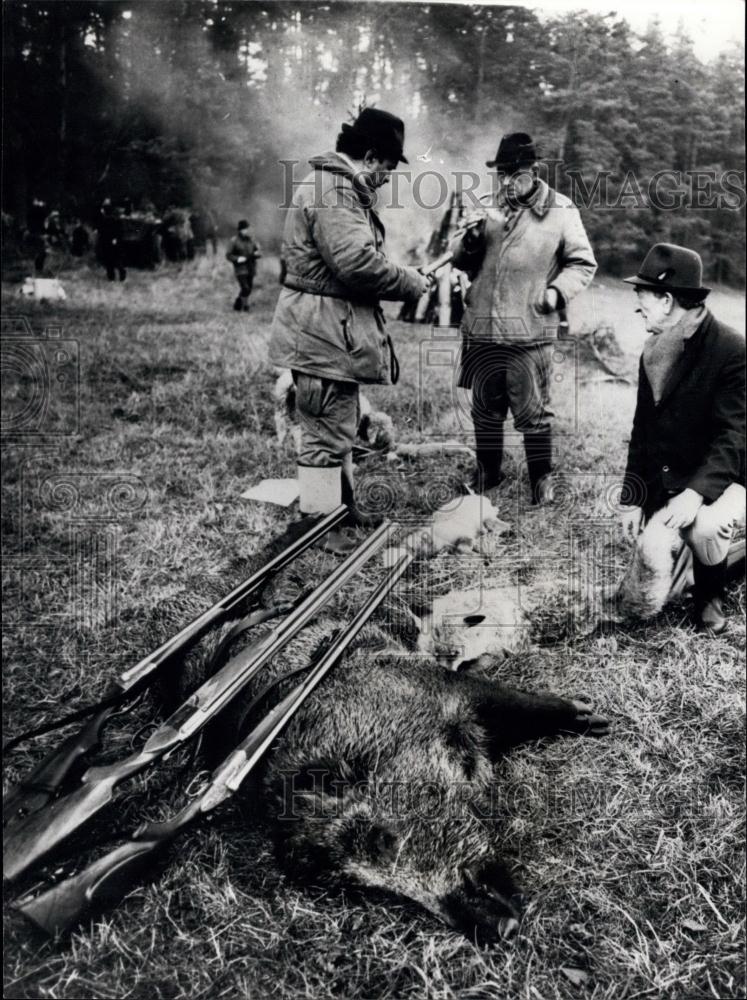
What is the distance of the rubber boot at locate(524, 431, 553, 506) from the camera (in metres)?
2.59

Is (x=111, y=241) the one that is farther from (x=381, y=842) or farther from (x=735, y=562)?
(x=735, y=562)

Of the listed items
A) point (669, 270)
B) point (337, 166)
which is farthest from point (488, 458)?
point (337, 166)

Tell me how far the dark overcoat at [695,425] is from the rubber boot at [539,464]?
30 cm

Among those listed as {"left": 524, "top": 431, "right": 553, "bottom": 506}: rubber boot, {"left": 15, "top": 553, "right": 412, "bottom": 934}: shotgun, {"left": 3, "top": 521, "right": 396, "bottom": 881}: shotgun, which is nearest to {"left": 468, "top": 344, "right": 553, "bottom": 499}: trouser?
{"left": 524, "top": 431, "right": 553, "bottom": 506}: rubber boot

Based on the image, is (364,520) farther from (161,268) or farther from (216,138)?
(216,138)

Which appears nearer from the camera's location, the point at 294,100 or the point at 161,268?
the point at 294,100

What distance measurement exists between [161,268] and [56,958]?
2245 millimetres

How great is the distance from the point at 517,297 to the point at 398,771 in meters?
1.72

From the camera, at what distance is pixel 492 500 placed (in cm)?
260

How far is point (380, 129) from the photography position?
2279mm

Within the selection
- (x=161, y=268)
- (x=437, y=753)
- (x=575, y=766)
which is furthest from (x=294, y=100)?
(x=575, y=766)

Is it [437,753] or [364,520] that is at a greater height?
[364,520]

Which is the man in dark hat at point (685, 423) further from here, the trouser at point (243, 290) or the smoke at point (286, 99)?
the trouser at point (243, 290)

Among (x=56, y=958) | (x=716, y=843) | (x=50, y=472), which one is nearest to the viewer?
(x=56, y=958)
